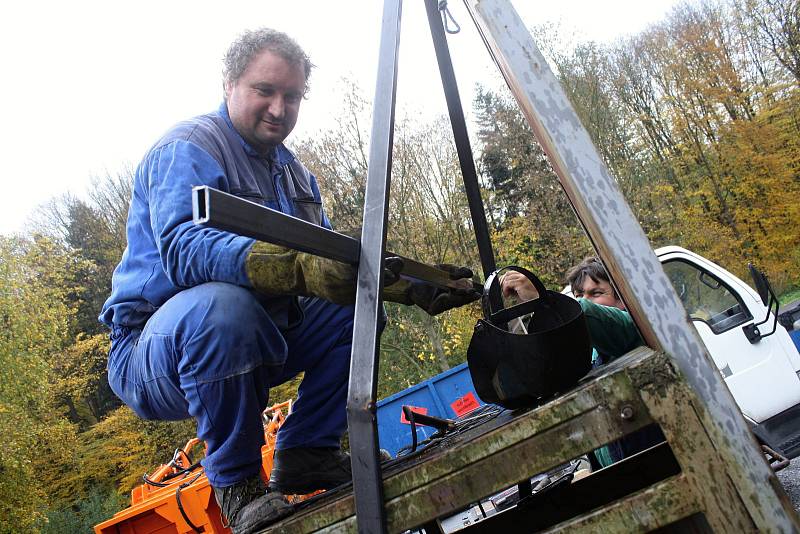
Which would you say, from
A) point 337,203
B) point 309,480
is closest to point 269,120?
point 309,480

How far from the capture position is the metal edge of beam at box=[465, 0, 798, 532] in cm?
114

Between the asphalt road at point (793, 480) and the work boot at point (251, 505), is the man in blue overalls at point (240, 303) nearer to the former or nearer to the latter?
the work boot at point (251, 505)

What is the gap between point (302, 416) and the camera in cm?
230

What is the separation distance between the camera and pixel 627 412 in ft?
3.92

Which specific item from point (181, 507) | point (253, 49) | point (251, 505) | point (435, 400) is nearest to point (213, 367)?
point (251, 505)

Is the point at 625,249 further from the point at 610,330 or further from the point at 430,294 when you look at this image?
the point at 610,330

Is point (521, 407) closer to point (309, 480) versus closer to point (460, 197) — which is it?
point (309, 480)

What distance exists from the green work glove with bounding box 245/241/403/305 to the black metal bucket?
312 millimetres

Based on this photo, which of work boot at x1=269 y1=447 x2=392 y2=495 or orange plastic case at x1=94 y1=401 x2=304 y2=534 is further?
orange plastic case at x1=94 y1=401 x2=304 y2=534

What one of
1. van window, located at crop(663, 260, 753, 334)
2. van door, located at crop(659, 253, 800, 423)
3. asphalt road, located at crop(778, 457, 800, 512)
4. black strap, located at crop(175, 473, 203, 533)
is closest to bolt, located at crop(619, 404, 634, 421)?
asphalt road, located at crop(778, 457, 800, 512)

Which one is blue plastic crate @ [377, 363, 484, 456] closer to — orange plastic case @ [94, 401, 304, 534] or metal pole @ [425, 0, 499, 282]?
orange plastic case @ [94, 401, 304, 534]

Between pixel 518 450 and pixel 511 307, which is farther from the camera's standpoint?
pixel 511 307

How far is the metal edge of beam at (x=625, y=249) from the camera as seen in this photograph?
114 centimetres

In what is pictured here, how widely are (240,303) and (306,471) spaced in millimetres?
806
